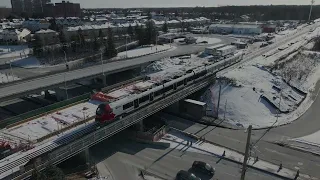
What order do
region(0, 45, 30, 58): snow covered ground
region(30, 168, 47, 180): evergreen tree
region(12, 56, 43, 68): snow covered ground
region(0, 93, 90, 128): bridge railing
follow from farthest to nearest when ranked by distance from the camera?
region(0, 45, 30, 58): snow covered ground → region(12, 56, 43, 68): snow covered ground → region(0, 93, 90, 128): bridge railing → region(30, 168, 47, 180): evergreen tree

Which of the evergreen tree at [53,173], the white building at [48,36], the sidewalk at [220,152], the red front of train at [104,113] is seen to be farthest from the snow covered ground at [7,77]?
the evergreen tree at [53,173]

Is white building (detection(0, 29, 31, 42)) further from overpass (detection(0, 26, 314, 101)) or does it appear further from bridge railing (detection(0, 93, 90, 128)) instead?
bridge railing (detection(0, 93, 90, 128))

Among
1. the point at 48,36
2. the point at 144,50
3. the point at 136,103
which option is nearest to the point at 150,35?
the point at 144,50

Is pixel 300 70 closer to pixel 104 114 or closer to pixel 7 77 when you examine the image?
pixel 104 114

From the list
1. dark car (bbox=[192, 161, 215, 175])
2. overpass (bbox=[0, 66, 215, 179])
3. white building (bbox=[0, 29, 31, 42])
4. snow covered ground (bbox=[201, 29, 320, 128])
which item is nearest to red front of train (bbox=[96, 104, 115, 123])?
overpass (bbox=[0, 66, 215, 179])

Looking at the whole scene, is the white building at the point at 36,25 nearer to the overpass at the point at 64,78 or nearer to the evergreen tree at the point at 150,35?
the evergreen tree at the point at 150,35

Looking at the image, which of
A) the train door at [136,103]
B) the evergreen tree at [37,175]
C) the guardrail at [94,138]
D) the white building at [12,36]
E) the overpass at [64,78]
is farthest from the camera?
the white building at [12,36]

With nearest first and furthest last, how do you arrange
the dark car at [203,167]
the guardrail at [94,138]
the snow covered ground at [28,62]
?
the guardrail at [94,138] < the dark car at [203,167] < the snow covered ground at [28,62]
